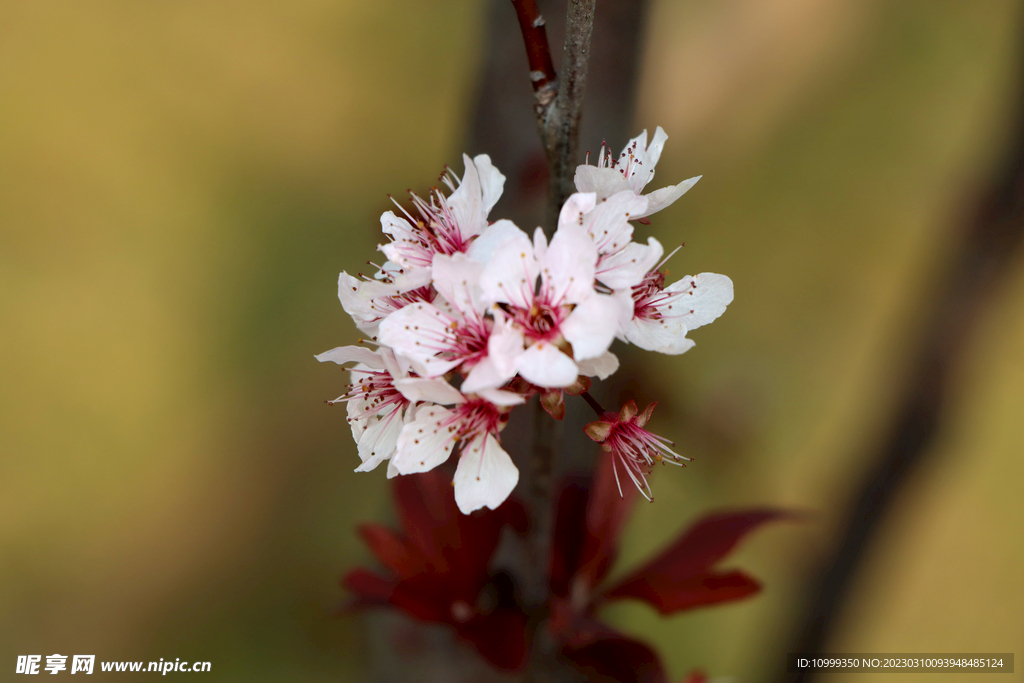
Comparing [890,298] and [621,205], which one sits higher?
[890,298]

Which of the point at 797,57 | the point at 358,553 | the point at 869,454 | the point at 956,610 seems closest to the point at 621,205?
the point at 869,454

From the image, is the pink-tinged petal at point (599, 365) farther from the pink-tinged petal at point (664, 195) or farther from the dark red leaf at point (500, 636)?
the dark red leaf at point (500, 636)

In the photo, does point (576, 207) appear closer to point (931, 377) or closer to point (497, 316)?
point (497, 316)

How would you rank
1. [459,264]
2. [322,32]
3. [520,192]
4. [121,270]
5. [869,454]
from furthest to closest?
[322,32], [121,270], [869,454], [520,192], [459,264]

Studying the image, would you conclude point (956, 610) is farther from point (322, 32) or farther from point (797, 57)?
point (322, 32)

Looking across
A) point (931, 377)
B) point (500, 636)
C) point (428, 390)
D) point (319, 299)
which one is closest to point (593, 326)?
point (428, 390)

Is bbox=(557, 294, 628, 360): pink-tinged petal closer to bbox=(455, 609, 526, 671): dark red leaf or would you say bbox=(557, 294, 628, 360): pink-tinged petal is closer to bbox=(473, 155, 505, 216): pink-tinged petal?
bbox=(473, 155, 505, 216): pink-tinged petal
